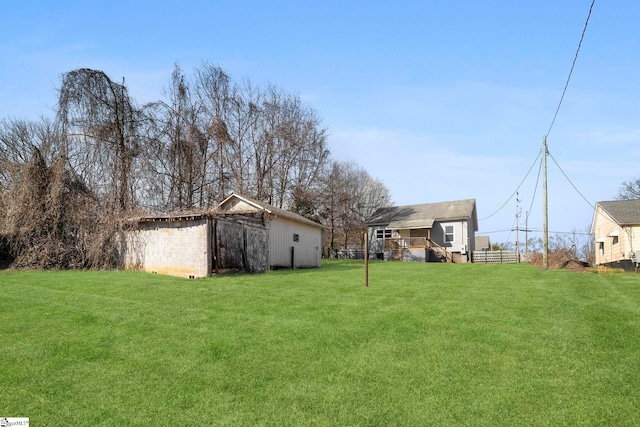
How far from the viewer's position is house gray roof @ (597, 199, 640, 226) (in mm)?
23062

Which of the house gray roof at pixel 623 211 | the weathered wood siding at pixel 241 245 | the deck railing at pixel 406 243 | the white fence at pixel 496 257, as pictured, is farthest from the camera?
the deck railing at pixel 406 243

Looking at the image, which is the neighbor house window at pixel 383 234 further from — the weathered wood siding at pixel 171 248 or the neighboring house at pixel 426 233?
the weathered wood siding at pixel 171 248

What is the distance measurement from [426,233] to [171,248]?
939 inches

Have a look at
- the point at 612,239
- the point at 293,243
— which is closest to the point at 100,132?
the point at 293,243

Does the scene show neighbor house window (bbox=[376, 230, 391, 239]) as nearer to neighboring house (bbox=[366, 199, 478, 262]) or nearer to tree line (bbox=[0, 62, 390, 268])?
neighboring house (bbox=[366, 199, 478, 262])

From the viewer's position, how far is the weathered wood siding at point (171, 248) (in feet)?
46.5

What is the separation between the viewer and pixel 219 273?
14.3m

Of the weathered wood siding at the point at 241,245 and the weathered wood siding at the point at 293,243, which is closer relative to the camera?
the weathered wood siding at the point at 241,245

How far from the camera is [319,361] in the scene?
452 centimetres

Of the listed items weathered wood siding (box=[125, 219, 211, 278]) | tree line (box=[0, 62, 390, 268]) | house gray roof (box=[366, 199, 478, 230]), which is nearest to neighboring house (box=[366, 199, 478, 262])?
house gray roof (box=[366, 199, 478, 230])

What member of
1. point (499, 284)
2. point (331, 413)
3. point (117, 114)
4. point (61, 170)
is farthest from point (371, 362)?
point (117, 114)

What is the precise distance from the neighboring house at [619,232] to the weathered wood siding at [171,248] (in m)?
20.1

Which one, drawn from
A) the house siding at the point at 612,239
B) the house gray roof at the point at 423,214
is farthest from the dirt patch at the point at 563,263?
the house gray roof at the point at 423,214

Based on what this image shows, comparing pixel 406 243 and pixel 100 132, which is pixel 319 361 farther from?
pixel 406 243
